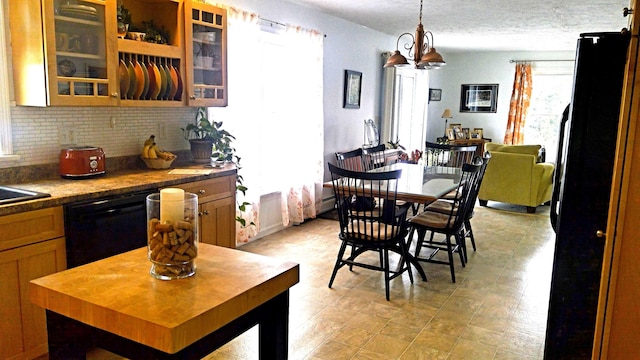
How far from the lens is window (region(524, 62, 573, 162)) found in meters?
8.82

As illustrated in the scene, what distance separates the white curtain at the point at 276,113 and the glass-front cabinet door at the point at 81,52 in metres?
1.20

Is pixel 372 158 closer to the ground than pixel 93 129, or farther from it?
closer to the ground

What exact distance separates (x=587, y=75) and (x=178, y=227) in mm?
1748

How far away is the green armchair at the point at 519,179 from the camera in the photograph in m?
6.03

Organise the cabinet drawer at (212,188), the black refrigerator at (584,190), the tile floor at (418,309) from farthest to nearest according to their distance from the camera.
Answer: the cabinet drawer at (212,188) → the tile floor at (418,309) → the black refrigerator at (584,190)

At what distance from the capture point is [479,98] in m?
9.59

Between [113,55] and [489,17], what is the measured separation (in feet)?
13.9

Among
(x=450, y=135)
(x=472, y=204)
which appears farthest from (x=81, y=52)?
(x=450, y=135)

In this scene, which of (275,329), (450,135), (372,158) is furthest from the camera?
(450,135)

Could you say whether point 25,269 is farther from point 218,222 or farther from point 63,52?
point 218,222

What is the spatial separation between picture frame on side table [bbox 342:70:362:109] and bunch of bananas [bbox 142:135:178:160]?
9.99ft

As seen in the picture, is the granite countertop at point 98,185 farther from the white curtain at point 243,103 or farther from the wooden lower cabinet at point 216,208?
the white curtain at point 243,103

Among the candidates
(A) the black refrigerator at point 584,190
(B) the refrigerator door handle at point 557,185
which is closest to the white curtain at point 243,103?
(B) the refrigerator door handle at point 557,185

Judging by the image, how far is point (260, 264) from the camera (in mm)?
1562
